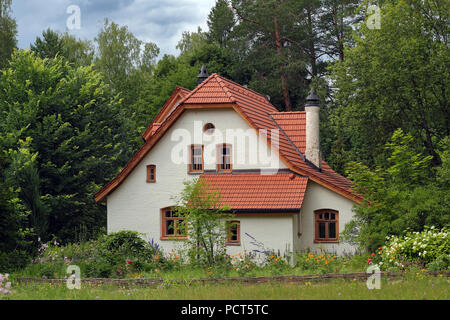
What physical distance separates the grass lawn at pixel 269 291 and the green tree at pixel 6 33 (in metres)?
40.0

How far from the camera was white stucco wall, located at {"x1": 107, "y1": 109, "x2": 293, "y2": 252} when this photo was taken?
2706cm

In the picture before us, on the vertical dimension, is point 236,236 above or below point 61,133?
below

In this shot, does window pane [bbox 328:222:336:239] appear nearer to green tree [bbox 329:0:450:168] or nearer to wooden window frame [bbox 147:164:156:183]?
green tree [bbox 329:0:450:168]

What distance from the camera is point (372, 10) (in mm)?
34500

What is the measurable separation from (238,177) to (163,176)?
334 centimetres

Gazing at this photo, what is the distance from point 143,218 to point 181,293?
14536mm

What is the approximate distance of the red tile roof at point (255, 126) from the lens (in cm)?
2611

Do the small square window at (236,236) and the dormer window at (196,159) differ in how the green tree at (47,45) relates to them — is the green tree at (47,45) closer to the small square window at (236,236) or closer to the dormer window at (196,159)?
the dormer window at (196,159)

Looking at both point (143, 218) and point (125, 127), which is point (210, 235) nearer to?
point (143, 218)

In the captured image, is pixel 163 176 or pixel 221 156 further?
pixel 163 176

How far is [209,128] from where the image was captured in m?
27.5

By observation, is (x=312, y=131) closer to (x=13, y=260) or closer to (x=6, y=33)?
(x=13, y=260)

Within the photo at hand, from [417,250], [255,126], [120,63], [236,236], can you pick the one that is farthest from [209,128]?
[120,63]
